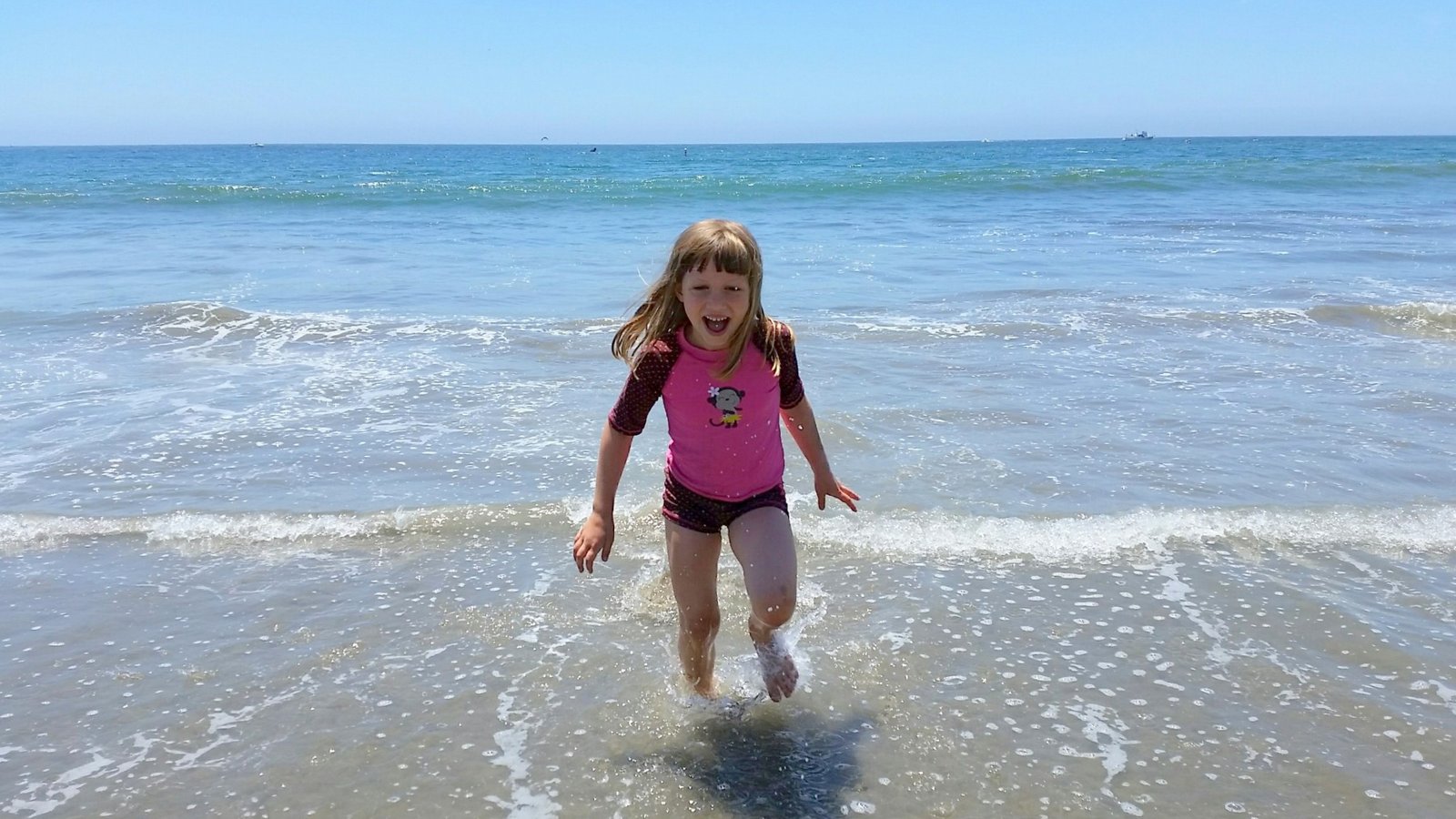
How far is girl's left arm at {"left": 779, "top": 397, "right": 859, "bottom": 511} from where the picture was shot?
3.41 m

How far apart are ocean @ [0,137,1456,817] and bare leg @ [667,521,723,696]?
17cm

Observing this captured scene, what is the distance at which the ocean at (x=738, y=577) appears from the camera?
3053 mm

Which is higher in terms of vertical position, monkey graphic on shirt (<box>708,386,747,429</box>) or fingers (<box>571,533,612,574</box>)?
monkey graphic on shirt (<box>708,386,747,429</box>)

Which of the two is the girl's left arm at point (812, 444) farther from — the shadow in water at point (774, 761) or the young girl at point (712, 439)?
the shadow in water at point (774, 761)

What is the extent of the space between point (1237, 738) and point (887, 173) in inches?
1506

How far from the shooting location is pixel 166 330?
9180 millimetres

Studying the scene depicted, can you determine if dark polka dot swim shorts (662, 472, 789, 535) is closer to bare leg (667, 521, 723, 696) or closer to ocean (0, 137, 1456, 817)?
bare leg (667, 521, 723, 696)

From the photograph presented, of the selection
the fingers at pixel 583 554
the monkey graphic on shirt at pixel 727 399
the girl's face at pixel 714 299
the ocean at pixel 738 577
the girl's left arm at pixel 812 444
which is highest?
the girl's face at pixel 714 299

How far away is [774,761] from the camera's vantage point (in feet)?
10.2

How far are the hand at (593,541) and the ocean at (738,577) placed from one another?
521mm

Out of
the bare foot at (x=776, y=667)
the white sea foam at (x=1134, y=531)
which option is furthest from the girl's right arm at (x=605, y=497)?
the white sea foam at (x=1134, y=531)

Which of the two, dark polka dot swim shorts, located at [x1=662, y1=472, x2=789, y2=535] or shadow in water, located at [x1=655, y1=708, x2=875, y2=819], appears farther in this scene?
dark polka dot swim shorts, located at [x1=662, y1=472, x2=789, y2=535]

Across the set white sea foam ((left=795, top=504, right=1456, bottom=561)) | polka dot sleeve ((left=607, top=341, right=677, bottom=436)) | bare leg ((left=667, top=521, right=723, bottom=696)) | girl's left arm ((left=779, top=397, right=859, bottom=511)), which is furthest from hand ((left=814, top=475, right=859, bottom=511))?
white sea foam ((left=795, top=504, right=1456, bottom=561))

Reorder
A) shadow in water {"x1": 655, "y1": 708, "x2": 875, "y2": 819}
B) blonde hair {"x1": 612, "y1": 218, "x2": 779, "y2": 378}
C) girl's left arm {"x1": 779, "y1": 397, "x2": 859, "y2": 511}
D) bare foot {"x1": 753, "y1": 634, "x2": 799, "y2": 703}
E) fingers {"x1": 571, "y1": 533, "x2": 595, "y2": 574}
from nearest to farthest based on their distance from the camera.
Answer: shadow in water {"x1": 655, "y1": 708, "x2": 875, "y2": 819} < blonde hair {"x1": 612, "y1": 218, "x2": 779, "y2": 378} < fingers {"x1": 571, "y1": 533, "x2": 595, "y2": 574} < bare foot {"x1": 753, "y1": 634, "x2": 799, "y2": 703} < girl's left arm {"x1": 779, "y1": 397, "x2": 859, "y2": 511}
